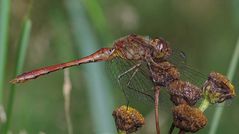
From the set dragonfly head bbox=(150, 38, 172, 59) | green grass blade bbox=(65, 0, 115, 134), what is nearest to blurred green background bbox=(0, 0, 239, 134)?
green grass blade bbox=(65, 0, 115, 134)

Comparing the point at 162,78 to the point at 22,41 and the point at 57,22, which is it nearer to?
the point at 22,41

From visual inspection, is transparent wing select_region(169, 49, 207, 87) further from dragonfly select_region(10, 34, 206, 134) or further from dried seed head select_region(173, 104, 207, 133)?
dried seed head select_region(173, 104, 207, 133)

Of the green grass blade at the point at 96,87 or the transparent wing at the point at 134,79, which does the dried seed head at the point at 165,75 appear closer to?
the transparent wing at the point at 134,79

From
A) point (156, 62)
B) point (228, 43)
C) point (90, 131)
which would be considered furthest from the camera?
point (228, 43)

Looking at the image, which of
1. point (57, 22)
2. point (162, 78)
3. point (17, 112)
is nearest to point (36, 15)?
point (57, 22)

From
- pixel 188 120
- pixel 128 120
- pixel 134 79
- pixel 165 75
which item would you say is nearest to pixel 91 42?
pixel 134 79

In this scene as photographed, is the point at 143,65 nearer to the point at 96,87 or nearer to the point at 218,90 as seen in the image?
the point at 96,87
